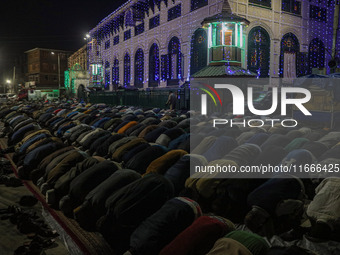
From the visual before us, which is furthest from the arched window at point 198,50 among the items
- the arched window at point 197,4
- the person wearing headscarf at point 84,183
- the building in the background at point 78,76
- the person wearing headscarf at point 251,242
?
the building in the background at point 78,76

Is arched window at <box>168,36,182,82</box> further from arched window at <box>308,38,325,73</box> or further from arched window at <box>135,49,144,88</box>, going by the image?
arched window at <box>308,38,325,73</box>

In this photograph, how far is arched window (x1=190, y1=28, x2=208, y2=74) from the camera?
21883mm

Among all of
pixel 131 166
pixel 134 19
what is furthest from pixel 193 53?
pixel 131 166

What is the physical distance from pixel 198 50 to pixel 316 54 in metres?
10.6

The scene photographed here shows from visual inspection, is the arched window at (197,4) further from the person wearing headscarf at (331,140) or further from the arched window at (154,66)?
the person wearing headscarf at (331,140)

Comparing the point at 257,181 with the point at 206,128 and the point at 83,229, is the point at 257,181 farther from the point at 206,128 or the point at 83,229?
the point at 206,128

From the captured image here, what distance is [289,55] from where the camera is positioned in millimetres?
23328

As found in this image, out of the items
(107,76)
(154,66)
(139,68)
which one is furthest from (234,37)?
(107,76)

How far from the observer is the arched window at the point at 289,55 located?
2311 cm

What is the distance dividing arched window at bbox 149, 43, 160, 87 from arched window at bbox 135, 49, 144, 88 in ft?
6.23

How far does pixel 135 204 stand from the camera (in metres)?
4.34

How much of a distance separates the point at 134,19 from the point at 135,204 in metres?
29.0

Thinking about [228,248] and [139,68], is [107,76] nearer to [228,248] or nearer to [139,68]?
[139,68]

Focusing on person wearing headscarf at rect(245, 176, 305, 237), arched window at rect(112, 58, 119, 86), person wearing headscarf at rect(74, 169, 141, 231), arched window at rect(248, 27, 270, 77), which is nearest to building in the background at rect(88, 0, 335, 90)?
arched window at rect(248, 27, 270, 77)
